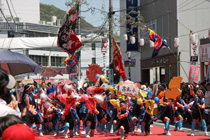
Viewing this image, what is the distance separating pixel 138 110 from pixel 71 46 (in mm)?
3730

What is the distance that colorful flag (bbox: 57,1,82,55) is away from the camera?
13.7 metres

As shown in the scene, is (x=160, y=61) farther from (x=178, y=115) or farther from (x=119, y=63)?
(x=178, y=115)

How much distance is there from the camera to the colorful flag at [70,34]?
1373cm

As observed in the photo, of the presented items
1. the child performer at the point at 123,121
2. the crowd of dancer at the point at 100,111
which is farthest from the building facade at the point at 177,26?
the child performer at the point at 123,121

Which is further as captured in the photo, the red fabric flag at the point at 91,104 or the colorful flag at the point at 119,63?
the colorful flag at the point at 119,63

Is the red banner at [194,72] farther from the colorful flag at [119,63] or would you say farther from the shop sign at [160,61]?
the shop sign at [160,61]

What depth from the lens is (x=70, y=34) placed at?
13734 mm

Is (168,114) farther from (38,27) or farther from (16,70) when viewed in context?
(38,27)

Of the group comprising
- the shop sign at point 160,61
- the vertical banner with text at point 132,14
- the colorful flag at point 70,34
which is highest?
the vertical banner with text at point 132,14

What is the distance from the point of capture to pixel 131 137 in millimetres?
12023

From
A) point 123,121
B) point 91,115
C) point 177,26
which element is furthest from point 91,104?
point 177,26

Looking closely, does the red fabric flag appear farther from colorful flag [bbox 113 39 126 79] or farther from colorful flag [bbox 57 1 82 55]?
colorful flag [bbox 113 39 126 79]

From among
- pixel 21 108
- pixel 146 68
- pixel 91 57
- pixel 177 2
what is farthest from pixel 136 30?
pixel 91 57

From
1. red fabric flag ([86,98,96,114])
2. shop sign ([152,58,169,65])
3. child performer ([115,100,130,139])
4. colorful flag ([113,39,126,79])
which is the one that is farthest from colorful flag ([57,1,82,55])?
shop sign ([152,58,169,65])
